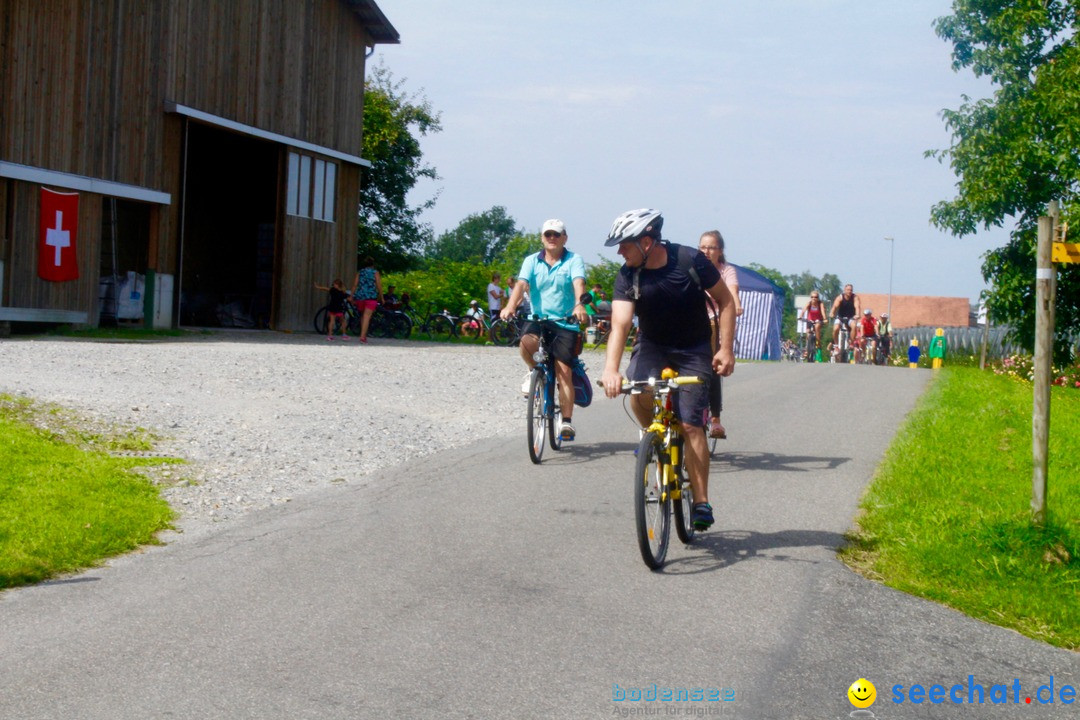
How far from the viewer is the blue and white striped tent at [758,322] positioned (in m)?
39.8

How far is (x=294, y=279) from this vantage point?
28.0m

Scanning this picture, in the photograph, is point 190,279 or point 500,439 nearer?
point 500,439

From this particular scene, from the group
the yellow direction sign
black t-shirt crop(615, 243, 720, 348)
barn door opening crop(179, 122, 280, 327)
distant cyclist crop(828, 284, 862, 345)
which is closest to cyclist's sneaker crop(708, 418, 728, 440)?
black t-shirt crop(615, 243, 720, 348)

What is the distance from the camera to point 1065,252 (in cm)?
651

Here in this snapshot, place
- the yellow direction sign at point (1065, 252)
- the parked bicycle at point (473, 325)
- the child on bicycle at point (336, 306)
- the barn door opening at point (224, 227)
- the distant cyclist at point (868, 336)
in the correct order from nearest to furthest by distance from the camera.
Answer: the yellow direction sign at point (1065, 252) < the child on bicycle at point (336, 306) < the barn door opening at point (224, 227) < the distant cyclist at point (868, 336) < the parked bicycle at point (473, 325)

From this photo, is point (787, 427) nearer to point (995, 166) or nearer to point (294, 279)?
point (995, 166)

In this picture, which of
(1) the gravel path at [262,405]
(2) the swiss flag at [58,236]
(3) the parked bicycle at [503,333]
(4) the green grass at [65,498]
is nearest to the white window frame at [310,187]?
(3) the parked bicycle at [503,333]

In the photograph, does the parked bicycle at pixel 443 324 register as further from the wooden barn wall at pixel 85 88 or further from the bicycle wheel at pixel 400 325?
the wooden barn wall at pixel 85 88

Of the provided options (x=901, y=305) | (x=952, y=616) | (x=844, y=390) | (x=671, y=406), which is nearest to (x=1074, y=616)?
(x=952, y=616)

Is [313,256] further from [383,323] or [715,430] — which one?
[715,430]

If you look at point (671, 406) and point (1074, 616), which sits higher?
point (671, 406)

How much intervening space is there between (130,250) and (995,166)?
17932 mm

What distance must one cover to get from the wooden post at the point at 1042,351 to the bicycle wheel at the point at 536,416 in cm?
362

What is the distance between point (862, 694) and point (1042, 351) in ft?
10.2
